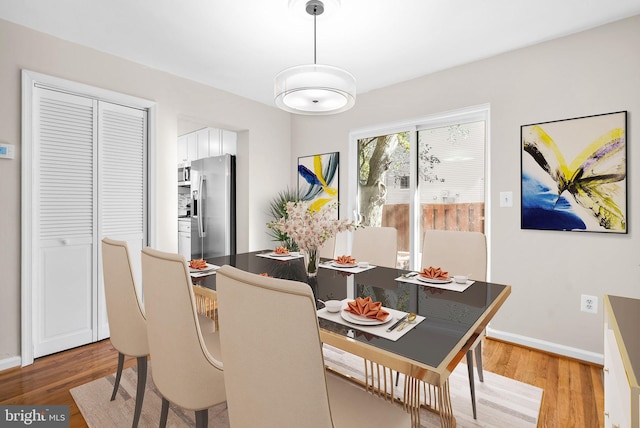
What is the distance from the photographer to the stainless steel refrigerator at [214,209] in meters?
4.11

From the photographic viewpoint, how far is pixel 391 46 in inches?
104

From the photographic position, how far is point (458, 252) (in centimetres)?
219

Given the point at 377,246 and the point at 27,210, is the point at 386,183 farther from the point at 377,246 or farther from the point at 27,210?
the point at 27,210

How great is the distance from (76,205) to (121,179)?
1.40 ft

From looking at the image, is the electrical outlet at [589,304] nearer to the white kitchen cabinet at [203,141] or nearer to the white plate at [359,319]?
the white plate at [359,319]

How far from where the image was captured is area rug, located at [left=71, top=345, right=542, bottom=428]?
1.72 meters

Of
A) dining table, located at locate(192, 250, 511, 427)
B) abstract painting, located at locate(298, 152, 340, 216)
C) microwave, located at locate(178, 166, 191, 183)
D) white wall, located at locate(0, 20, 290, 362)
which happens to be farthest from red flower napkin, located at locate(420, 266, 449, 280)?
microwave, located at locate(178, 166, 191, 183)

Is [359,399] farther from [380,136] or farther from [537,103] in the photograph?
[380,136]

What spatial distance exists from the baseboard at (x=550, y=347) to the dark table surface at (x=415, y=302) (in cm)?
147

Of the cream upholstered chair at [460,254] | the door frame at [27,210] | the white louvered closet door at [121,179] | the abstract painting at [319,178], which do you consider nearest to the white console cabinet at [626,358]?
the cream upholstered chair at [460,254]

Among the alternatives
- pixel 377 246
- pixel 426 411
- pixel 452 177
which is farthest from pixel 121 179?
pixel 452 177

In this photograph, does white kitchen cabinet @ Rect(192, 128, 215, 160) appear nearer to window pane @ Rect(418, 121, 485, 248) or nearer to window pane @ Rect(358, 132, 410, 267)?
window pane @ Rect(358, 132, 410, 267)

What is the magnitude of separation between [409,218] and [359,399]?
254 centimetres

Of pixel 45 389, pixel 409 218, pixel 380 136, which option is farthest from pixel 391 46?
pixel 45 389
